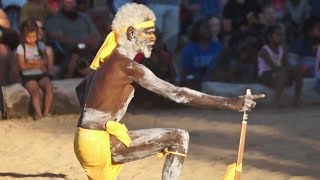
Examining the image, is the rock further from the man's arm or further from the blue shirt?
the man's arm

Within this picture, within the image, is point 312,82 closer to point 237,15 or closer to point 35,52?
point 237,15

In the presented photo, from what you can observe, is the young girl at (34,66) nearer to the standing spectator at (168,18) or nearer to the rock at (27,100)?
the rock at (27,100)

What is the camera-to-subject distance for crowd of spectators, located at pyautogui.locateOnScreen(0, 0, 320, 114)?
12.0 meters

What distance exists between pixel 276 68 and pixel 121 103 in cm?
657

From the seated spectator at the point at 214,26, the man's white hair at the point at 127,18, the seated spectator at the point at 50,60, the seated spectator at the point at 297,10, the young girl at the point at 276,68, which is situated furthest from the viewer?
the seated spectator at the point at 297,10

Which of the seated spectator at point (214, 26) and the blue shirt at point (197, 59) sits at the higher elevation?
the seated spectator at point (214, 26)

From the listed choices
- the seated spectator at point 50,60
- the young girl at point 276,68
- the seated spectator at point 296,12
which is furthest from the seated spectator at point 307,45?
the seated spectator at point 50,60

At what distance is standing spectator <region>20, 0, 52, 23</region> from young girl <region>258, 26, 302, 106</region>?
11.0 ft

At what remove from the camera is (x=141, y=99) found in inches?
462

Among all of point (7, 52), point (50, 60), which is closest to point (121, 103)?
point (50, 60)

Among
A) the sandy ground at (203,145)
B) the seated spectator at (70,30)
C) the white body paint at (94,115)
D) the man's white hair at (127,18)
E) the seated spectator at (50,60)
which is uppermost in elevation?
the man's white hair at (127,18)

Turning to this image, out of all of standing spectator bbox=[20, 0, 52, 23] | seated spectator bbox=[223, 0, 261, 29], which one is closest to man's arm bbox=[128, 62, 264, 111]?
standing spectator bbox=[20, 0, 52, 23]

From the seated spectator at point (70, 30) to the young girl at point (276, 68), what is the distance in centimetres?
241

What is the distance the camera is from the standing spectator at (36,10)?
13.1 meters
